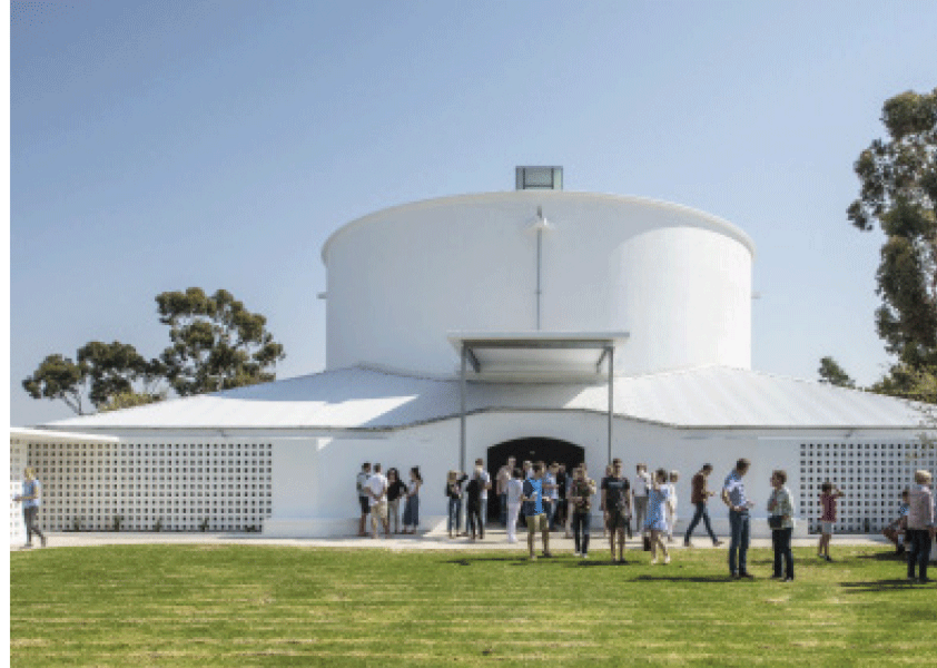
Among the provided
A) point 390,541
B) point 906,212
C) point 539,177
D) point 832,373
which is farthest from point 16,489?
point 832,373

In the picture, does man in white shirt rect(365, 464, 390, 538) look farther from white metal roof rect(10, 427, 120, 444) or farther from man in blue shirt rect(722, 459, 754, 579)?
man in blue shirt rect(722, 459, 754, 579)

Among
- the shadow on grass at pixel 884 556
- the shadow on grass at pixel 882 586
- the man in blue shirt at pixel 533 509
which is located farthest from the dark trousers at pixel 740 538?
the shadow on grass at pixel 884 556

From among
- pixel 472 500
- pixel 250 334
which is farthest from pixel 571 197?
pixel 250 334

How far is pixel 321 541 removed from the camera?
62.2 feet

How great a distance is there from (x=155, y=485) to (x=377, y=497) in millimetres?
5801

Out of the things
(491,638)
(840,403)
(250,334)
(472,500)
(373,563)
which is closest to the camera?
(491,638)

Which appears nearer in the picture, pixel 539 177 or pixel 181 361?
pixel 539 177

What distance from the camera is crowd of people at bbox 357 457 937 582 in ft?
41.8

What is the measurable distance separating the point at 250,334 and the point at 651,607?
48139 mm

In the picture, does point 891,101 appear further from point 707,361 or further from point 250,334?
point 250,334

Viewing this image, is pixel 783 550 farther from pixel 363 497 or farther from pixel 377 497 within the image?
pixel 363 497

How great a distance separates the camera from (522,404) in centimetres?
2308

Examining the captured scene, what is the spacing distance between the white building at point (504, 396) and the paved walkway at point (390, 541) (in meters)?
0.93

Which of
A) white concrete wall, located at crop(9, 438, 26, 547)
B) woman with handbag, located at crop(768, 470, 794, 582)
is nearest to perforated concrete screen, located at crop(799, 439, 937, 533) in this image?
woman with handbag, located at crop(768, 470, 794, 582)
